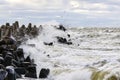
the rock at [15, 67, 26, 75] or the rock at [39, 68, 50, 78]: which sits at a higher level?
the rock at [15, 67, 26, 75]

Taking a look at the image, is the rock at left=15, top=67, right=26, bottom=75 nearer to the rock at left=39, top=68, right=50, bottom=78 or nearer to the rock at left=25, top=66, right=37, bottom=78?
the rock at left=25, top=66, right=37, bottom=78

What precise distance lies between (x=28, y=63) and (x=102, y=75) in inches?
130

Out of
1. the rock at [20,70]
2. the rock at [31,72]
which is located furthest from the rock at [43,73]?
the rock at [20,70]

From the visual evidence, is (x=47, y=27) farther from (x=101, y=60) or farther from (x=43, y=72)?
(x=43, y=72)

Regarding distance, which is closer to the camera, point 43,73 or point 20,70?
point 20,70

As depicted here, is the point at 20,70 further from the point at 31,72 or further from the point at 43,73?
the point at 43,73

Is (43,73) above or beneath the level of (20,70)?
beneath

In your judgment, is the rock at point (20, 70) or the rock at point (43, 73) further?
the rock at point (43, 73)

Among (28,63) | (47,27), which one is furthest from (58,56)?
(47,27)

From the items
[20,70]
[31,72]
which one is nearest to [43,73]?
[31,72]

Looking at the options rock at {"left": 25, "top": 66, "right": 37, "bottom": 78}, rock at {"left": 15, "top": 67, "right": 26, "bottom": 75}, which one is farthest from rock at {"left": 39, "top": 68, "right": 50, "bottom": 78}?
rock at {"left": 15, "top": 67, "right": 26, "bottom": 75}

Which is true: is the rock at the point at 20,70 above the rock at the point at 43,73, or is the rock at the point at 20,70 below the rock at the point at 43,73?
above

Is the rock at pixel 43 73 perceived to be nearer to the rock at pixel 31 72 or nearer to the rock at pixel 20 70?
the rock at pixel 31 72

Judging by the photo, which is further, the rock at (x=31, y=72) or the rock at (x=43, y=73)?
the rock at (x=43, y=73)
